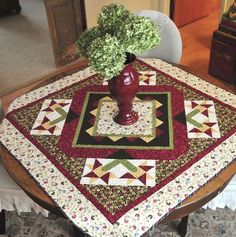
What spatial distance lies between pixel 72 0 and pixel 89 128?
2.07 meters

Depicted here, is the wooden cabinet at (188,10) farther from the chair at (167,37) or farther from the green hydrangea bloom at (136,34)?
the green hydrangea bloom at (136,34)

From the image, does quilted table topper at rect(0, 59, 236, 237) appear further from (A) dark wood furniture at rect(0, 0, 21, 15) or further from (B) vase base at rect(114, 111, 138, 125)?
(A) dark wood furniture at rect(0, 0, 21, 15)

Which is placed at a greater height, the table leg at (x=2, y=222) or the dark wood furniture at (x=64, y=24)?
the dark wood furniture at (x=64, y=24)

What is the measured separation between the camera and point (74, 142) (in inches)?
51.8

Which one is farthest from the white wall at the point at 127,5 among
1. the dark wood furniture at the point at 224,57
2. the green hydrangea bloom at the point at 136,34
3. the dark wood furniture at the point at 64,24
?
the green hydrangea bloom at the point at 136,34

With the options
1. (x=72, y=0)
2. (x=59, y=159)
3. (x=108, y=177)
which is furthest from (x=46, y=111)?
(x=72, y=0)

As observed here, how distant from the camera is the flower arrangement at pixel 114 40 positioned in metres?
1.10

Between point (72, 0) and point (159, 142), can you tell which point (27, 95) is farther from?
point (72, 0)

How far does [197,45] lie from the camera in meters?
3.55

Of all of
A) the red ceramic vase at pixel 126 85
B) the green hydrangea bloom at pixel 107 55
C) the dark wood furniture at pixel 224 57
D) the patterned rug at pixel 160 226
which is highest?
the green hydrangea bloom at pixel 107 55

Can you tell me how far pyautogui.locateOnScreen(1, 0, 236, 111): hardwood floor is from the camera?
3.08m

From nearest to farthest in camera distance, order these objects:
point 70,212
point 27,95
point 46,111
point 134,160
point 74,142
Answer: point 70,212 < point 134,160 < point 74,142 < point 46,111 < point 27,95

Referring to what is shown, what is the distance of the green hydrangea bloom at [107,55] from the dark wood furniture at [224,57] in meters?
1.91

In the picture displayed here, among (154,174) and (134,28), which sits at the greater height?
(134,28)
